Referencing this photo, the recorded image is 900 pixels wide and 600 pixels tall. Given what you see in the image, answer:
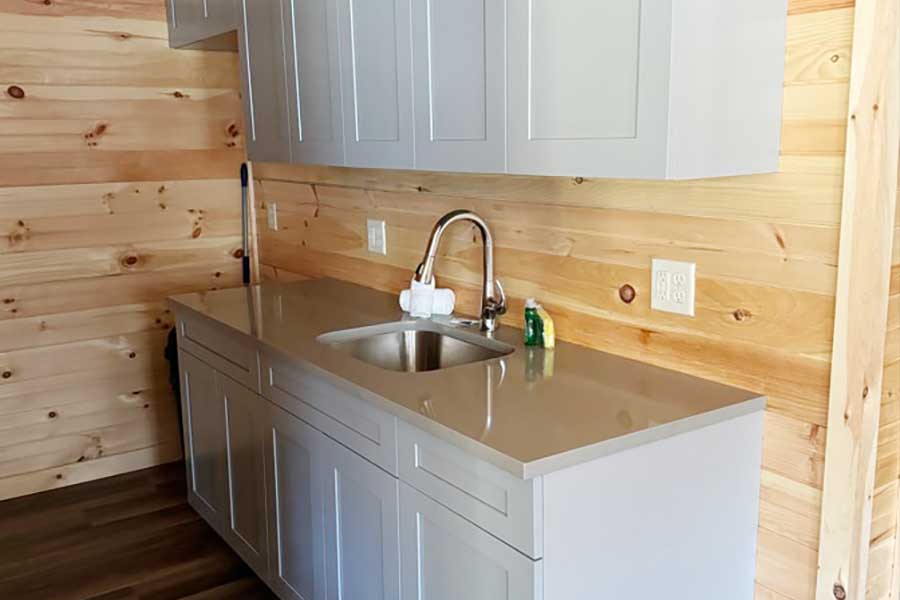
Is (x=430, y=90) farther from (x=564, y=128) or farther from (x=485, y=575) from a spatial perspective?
(x=485, y=575)

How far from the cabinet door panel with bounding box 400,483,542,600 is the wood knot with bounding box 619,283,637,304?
2.17 feet

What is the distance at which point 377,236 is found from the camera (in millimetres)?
2881

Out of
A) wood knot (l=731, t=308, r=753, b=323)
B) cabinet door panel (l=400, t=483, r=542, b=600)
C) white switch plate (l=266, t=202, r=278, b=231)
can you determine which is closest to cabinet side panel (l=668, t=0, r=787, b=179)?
wood knot (l=731, t=308, r=753, b=323)

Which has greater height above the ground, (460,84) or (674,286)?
(460,84)

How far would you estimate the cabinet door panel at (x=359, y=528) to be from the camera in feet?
5.98

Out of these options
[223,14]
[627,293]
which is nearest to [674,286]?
[627,293]

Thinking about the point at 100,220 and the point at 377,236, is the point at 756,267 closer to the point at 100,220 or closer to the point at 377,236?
the point at 377,236

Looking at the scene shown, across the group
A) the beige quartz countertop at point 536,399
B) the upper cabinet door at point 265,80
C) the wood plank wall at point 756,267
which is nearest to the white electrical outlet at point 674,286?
the wood plank wall at point 756,267

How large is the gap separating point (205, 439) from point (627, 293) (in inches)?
62.8

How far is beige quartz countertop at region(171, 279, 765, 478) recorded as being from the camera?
1.46m

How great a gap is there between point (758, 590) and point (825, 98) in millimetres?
986

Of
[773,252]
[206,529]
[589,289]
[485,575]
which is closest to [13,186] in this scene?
[206,529]

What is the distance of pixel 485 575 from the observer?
1536mm

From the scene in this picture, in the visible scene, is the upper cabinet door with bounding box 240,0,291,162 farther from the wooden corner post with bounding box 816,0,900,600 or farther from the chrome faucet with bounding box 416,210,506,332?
the wooden corner post with bounding box 816,0,900,600
